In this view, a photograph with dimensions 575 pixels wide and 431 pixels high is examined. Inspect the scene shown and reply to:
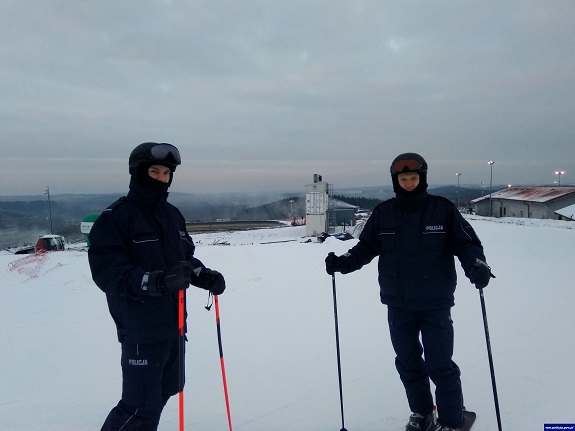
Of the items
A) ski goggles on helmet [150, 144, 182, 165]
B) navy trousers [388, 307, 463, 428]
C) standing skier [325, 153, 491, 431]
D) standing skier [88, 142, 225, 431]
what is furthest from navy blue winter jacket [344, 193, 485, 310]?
ski goggles on helmet [150, 144, 182, 165]

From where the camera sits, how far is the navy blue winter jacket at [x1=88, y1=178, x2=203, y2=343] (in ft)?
7.55

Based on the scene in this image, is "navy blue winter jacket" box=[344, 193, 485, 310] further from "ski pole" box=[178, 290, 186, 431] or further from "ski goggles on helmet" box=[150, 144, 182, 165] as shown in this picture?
"ski goggles on helmet" box=[150, 144, 182, 165]

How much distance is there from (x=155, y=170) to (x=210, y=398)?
257cm

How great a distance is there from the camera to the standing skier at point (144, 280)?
231 cm

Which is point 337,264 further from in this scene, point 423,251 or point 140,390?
point 140,390

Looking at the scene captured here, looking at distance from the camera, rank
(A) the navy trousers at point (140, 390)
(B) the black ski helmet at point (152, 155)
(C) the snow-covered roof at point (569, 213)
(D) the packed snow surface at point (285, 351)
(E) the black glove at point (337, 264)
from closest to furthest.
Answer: (A) the navy trousers at point (140, 390) < (B) the black ski helmet at point (152, 155) < (E) the black glove at point (337, 264) < (D) the packed snow surface at point (285, 351) < (C) the snow-covered roof at point (569, 213)

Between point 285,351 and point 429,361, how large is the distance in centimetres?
255

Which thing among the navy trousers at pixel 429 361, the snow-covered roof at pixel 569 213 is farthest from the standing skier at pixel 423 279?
the snow-covered roof at pixel 569 213

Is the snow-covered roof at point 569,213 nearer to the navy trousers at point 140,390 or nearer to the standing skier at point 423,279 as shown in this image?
Result: the standing skier at point 423,279

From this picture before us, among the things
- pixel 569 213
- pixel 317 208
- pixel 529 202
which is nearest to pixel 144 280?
pixel 317 208

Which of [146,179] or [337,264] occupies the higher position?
[146,179]

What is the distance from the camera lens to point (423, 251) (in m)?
2.90

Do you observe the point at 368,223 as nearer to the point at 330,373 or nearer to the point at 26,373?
the point at 330,373

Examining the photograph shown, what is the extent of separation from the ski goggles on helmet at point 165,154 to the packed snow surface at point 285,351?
7.99ft
